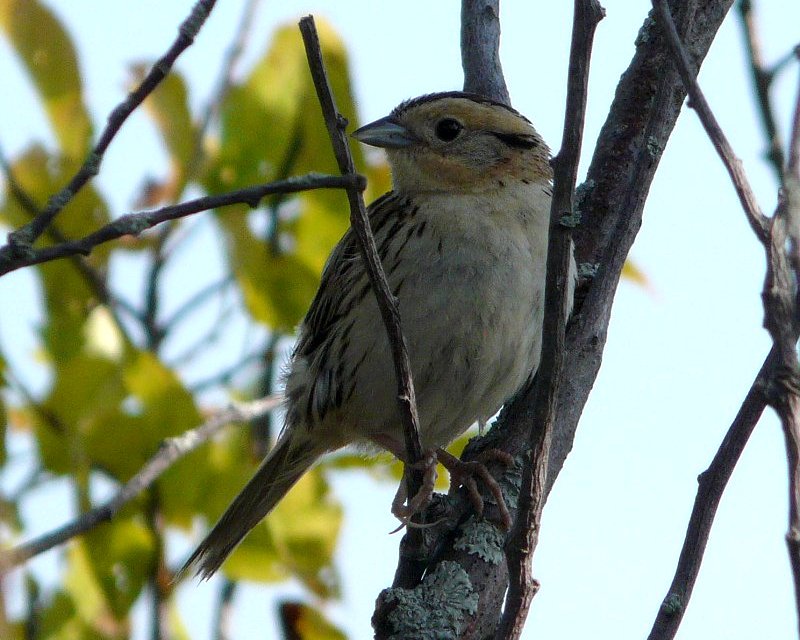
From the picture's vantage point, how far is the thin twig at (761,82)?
2238 millimetres

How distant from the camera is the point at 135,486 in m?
3.81

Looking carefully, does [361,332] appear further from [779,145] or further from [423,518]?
[779,145]

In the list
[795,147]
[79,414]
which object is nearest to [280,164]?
[79,414]

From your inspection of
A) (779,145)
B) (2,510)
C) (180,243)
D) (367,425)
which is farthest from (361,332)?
(779,145)

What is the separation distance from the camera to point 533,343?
14.8ft

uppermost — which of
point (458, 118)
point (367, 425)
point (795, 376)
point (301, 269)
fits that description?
point (458, 118)

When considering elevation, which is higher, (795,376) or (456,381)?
(456,381)

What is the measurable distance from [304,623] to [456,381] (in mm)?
977

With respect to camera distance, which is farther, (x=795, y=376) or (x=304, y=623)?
(x=304, y=623)

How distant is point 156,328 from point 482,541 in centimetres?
215

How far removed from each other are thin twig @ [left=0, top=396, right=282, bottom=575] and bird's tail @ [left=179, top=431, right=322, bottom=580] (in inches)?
8.1

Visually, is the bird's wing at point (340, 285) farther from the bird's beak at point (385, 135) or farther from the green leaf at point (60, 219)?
the green leaf at point (60, 219)

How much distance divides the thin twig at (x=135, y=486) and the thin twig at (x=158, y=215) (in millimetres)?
1024

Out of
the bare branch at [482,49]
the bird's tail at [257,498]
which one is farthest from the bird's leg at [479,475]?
the bare branch at [482,49]
